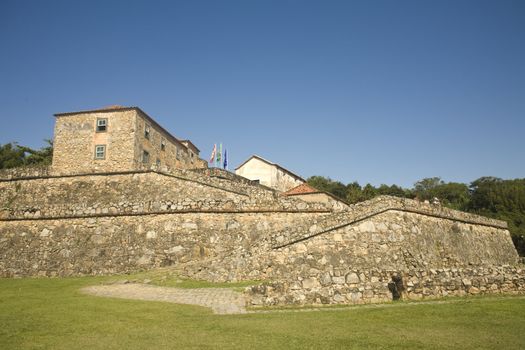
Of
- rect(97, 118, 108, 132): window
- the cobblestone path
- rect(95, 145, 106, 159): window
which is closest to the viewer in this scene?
the cobblestone path

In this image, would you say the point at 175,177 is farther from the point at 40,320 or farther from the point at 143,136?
the point at 40,320

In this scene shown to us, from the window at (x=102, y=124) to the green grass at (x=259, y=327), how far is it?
2356 cm

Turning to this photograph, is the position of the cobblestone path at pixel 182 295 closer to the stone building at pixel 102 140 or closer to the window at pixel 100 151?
the stone building at pixel 102 140

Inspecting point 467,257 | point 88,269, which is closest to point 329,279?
point 88,269

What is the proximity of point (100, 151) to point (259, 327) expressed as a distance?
27.8 m

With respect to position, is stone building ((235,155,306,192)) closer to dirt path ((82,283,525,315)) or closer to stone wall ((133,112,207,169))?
stone wall ((133,112,207,169))

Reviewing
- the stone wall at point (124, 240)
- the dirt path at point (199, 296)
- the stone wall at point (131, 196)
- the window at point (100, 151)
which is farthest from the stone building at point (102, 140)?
the dirt path at point (199, 296)

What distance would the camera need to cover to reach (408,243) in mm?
17469

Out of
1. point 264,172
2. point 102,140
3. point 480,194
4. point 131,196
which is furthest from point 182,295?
point 480,194

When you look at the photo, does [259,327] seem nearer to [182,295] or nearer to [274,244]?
[182,295]

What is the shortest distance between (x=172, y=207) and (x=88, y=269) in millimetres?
4613

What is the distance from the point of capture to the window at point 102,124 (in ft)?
107

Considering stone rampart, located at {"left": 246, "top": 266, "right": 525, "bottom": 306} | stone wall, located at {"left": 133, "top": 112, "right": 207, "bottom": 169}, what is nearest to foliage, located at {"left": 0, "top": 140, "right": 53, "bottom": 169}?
stone wall, located at {"left": 133, "top": 112, "right": 207, "bottom": 169}

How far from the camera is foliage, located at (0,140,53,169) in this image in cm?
4872
